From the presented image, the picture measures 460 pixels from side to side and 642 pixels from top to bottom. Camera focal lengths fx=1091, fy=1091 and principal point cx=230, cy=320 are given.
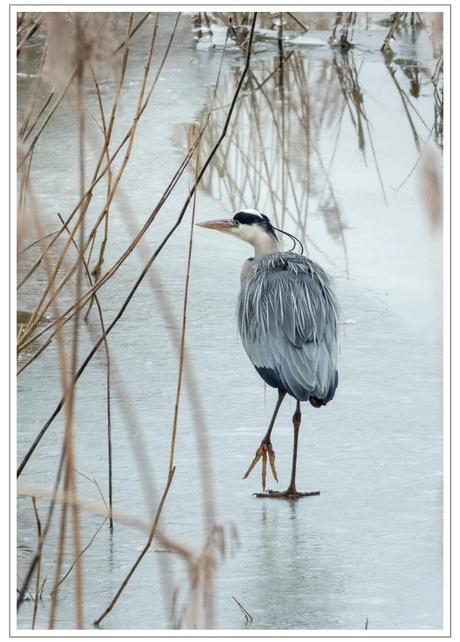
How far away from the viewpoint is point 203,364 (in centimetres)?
373

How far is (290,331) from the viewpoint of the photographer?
3.18 meters

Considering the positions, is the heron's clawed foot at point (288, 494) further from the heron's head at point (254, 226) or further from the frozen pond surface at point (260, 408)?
the heron's head at point (254, 226)

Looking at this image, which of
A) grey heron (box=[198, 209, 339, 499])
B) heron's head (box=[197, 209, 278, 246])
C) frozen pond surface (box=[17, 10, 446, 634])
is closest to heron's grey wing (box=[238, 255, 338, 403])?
grey heron (box=[198, 209, 339, 499])

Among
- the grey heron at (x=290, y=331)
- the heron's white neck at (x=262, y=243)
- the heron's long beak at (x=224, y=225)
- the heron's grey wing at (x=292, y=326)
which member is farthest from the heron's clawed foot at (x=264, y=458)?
the heron's long beak at (x=224, y=225)

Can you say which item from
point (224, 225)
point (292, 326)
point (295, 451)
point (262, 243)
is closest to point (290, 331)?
point (292, 326)

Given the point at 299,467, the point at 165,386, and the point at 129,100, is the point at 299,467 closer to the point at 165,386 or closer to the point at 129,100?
the point at 165,386

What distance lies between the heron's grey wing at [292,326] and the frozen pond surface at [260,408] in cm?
25

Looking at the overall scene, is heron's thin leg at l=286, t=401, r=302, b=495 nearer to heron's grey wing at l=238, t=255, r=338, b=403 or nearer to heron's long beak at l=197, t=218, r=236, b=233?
heron's grey wing at l=238, t=255, r=338, b=403

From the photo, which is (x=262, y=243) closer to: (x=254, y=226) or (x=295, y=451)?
(x=254, y=226)

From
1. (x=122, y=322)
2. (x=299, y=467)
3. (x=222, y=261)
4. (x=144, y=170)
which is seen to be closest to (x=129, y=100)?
(x=144, y=170)

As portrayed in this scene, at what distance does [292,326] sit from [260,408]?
39 cm

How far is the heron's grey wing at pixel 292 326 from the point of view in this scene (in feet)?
9.89

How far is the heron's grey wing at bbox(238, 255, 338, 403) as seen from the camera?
119 inches

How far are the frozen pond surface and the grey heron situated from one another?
0.19m
